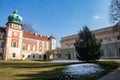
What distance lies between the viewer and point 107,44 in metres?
40.3

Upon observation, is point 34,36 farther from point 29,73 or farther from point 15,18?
point 29,73

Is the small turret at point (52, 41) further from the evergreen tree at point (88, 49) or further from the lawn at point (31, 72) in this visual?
the lawn at point (31, 72)

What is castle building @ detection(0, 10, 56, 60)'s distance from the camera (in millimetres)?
49562

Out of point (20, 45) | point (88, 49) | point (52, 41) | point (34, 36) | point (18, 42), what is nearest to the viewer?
point (88, 49)

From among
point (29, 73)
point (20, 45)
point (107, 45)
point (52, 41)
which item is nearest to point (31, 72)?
point (29, 73)

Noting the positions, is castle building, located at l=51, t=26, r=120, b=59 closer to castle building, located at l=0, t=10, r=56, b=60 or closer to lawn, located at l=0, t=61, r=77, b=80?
castle building, located at l=0, t=10, r=56, b=60

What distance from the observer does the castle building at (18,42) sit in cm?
4956

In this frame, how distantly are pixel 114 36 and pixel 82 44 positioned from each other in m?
21.0

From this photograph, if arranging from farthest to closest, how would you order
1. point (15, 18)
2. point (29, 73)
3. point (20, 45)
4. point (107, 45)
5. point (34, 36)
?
point (34, 36) < point (20, 45) < point (15, 18) < point (107, 45) < point (29, 73)

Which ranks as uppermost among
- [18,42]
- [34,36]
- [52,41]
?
[34,36]

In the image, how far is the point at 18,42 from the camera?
52.5 metres

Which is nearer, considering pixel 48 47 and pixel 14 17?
pixel 14 17

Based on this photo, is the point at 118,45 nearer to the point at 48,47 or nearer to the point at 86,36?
the point at 86,36

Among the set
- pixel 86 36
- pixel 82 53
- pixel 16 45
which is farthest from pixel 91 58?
pixel 16 45
